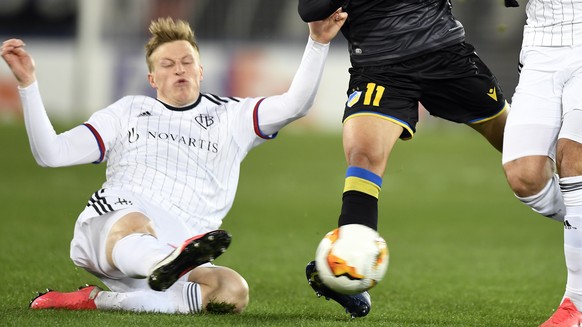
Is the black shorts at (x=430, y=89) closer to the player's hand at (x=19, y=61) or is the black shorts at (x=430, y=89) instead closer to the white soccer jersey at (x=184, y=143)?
the white soccer jersey at (x=184, y=143)

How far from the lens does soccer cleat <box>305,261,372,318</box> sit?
5031mm

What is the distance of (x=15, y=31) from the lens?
88.0ft

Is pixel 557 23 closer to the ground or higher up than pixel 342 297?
higher up

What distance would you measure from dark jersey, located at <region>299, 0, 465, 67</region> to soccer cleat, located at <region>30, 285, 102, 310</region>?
193cm

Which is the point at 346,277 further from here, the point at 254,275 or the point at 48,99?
the point at 48,99

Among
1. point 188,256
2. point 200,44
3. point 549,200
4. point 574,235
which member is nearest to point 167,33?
point 188,256

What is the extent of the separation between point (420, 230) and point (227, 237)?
7.42 meters

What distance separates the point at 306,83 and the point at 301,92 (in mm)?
55

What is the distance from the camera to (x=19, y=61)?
206 inches

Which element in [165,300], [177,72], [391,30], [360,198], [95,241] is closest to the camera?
[360,198]

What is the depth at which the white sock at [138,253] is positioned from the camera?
4828 millimetres

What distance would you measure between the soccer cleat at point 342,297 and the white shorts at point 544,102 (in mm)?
1018

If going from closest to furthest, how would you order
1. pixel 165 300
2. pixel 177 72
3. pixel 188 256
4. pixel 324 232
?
pixel 188 256 < pixel 165 300 < pixel 177 72 < pixel 324 232

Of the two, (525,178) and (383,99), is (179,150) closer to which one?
(383,99)
